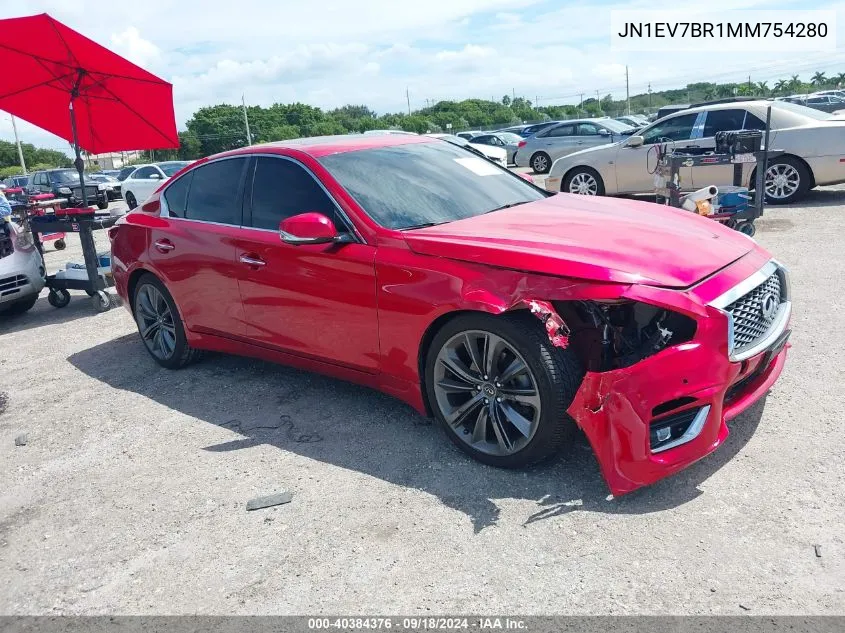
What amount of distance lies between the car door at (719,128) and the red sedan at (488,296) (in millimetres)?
7005

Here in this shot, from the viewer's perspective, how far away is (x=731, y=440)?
12.1ft

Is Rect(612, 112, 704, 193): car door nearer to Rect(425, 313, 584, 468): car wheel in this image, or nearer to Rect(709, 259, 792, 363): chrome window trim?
Rect(709, 259, 792, 363): chrome window trim

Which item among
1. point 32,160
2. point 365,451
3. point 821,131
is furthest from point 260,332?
point 32,160

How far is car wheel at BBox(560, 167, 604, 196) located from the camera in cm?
1220

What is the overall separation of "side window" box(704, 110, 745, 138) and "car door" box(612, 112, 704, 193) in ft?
0.57

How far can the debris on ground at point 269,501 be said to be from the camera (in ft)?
11.6

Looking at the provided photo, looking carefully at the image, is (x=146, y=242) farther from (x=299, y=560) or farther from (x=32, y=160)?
(x=32, y=160)

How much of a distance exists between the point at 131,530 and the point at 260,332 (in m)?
1.57

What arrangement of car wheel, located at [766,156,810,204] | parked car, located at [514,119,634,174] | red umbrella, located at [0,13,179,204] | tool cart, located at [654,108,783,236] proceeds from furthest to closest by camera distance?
parked car, located at [514,119,634,174] → car wheel, located at [766,156,810,204] → tool cart, located at [654,108,783,236] → red umbrella, located at [0,13,179,204]

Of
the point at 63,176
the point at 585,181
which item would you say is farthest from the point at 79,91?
the point at 63,176

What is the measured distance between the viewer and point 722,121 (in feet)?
35.6

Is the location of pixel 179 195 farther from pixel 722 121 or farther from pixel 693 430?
pixel 722 121

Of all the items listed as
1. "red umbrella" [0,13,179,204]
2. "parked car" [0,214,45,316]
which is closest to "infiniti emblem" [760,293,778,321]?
"red umbrella" [0,13,179,204]

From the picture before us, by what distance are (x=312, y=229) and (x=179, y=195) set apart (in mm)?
1953
